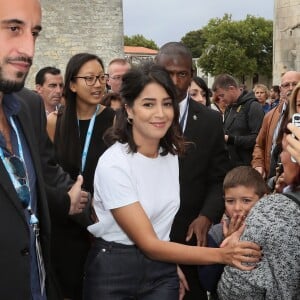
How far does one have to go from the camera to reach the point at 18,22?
1.99 m

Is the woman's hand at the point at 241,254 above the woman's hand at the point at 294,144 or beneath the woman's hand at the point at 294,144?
beneath

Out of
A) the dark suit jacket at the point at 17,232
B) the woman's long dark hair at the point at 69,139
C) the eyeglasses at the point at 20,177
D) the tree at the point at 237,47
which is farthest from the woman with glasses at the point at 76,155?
the tree at the point at 237,47

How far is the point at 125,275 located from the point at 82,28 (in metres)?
27.1

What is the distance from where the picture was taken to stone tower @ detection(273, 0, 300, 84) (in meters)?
13.2

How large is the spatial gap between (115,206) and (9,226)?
62 cm

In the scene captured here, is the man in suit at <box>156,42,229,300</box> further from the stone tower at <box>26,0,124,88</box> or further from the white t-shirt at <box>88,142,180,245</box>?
the stone tower at <box>26,0,124,88</box>

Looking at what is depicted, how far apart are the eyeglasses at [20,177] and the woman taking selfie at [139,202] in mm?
505

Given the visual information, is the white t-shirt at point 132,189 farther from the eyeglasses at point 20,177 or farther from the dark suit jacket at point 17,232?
the eyeglasses at point 20,177

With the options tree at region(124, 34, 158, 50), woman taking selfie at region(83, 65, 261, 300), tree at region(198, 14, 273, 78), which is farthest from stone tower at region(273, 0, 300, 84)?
tree at region(124, 34, 158, 50)

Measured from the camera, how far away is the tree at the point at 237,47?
57.6m

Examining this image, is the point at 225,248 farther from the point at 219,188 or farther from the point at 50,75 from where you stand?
the point at 50,75

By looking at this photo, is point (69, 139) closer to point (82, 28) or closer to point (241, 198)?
point (241, 198)

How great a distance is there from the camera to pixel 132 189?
8.15 feet

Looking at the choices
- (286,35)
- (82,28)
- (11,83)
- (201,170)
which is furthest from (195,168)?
(82,28)
